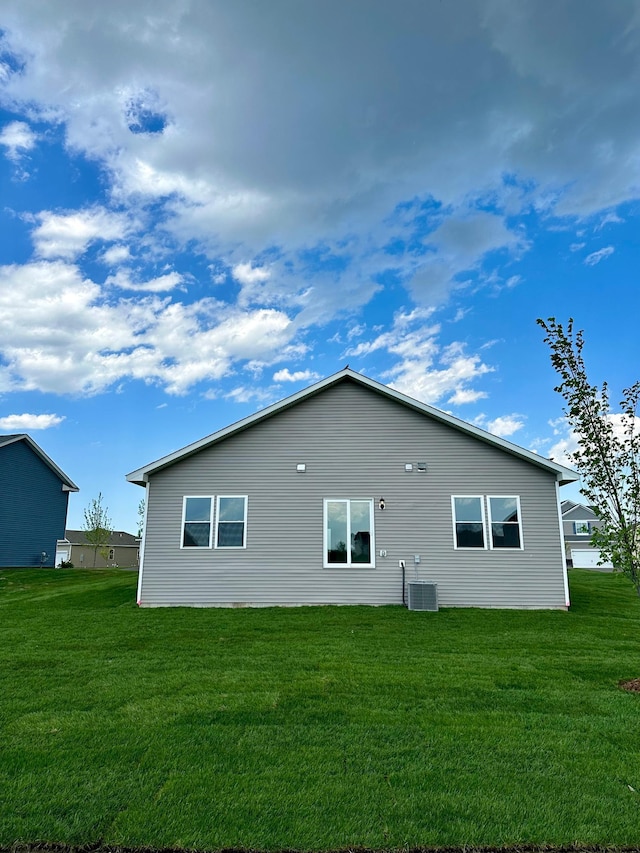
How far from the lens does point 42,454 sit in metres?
28.0

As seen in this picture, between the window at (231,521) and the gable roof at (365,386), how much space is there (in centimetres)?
156

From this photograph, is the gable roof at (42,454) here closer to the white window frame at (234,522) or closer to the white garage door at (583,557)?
the white window frame at (234,522)

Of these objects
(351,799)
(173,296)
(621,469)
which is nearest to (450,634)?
(621,469)

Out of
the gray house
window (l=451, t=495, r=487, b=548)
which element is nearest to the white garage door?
the gray house

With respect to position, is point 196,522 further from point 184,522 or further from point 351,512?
point 351,512

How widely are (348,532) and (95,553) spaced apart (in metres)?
33.9

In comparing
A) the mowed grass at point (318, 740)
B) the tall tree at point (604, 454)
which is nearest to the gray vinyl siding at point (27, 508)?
the mowed grass at point (318, 740)

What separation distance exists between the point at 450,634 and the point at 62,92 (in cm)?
1591

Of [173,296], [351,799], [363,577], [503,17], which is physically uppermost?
[503,17]

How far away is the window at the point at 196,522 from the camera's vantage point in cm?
1338

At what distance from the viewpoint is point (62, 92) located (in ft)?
45.0

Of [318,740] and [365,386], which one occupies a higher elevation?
[365,386]

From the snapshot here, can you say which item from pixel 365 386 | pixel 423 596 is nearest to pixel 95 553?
pixel 365 386

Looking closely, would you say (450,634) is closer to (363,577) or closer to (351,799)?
(363,577)
